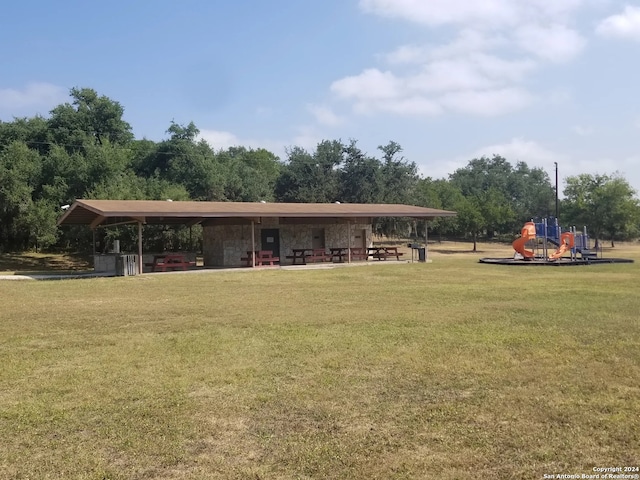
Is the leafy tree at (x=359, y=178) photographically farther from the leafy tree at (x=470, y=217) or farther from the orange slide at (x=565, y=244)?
the orange slide at (x=565, y=244)

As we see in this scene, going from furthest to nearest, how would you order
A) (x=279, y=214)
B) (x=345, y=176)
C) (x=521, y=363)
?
(x=345, y=176) → (x=279, y=214) → (x=521, y=363)

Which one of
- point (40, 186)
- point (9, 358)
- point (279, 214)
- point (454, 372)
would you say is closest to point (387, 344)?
point (454, 372)

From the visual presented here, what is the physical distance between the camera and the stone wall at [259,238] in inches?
986

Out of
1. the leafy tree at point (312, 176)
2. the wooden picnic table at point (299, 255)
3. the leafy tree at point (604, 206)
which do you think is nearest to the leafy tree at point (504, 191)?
the leafy tree at point (604, 206)

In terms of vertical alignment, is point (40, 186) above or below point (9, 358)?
above

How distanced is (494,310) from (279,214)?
13341 mm

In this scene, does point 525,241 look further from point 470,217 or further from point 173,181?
point 173,181

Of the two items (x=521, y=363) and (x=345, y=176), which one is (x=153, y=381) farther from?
(x=345, y=176)

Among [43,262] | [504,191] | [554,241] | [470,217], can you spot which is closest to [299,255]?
[554,241]

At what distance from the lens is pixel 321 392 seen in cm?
495

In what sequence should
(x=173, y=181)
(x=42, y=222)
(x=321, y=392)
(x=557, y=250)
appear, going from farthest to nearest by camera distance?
1. (x=173, y=181)
2. (x=42, y=222)
3. (x=557, y=250)
4. (x=321, y=392)

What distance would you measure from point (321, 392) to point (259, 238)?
20591mm

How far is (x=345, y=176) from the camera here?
158 ft

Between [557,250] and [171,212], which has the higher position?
[171,212]
